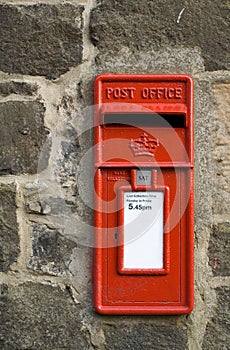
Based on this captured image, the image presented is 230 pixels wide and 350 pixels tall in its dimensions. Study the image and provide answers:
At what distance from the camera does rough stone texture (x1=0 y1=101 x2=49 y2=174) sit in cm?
168

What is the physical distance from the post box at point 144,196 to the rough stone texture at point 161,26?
0.33 ft

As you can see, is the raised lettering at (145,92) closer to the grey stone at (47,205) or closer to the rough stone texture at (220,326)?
the grey stone at (47,205)

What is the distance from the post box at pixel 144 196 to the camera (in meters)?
1.62

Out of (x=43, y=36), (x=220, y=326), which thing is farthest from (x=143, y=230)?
(x=43, y=36)

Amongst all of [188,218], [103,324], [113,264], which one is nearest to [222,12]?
[188,218]

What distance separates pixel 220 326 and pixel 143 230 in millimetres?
337

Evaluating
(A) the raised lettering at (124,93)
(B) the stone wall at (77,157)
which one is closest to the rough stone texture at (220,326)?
(B) the stone wall at (77,157)

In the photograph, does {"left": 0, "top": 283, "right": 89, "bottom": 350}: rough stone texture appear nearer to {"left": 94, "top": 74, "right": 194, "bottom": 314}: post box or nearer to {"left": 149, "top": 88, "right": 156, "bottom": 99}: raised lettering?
{"left": 94, "top": 74, "right": 194, "bottom": 314}: post box

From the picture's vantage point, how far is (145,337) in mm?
1668

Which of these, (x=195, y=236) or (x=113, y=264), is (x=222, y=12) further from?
(x=113, y=264)

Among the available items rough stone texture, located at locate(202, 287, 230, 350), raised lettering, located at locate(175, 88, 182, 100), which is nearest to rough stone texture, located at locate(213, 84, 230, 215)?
raised lettering, located at locate(175, 88, 182, 100)

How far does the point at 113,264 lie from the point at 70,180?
25 centimetres

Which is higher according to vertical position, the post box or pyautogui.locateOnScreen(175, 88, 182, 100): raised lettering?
pyautogui.locateOnScreen(175, 88, 182, 100): raised lettering

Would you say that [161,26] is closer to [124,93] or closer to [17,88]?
[124,93]
